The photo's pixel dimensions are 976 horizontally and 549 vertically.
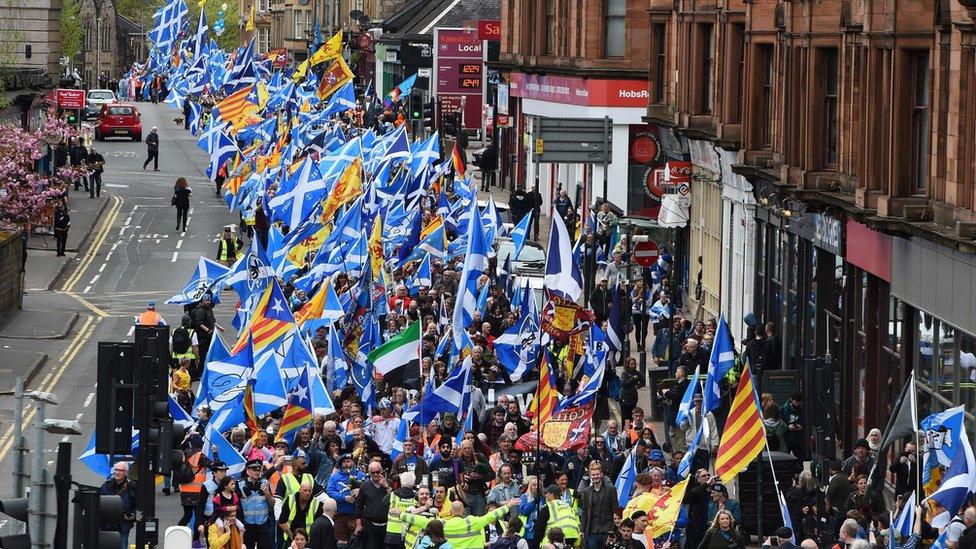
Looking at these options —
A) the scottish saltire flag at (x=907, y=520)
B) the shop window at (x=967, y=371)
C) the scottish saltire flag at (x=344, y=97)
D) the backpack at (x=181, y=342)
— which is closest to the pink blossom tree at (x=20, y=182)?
the scottish saltire flag at (x=344, y=97)

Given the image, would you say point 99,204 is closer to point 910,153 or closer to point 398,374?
point 398,374

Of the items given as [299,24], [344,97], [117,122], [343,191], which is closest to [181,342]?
[343,191]

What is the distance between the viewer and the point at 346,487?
80.9 feet

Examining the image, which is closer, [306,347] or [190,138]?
[306,347]

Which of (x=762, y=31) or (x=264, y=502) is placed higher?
(x=762, y=31)

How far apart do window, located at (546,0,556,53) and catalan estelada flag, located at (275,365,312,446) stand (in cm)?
3384

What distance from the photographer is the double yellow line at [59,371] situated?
32.9 m

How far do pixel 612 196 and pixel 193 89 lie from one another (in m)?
44.1

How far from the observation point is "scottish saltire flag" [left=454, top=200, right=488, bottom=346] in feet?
99.2

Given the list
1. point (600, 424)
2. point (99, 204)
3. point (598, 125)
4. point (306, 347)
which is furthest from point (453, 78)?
point (306, 347)

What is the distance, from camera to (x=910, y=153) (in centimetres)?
2842

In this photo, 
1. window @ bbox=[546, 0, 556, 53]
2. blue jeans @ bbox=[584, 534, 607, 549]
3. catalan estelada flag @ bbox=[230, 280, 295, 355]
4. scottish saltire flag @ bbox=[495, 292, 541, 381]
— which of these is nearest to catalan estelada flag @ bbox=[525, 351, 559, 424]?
blue jeans @ bbox=[584, 534, 607, 549]

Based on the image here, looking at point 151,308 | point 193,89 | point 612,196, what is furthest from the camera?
point 193,89

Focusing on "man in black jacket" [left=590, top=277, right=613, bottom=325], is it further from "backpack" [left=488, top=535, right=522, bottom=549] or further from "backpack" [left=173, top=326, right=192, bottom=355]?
"backpack" [left=488, top=535, right=522, bottom=549]
